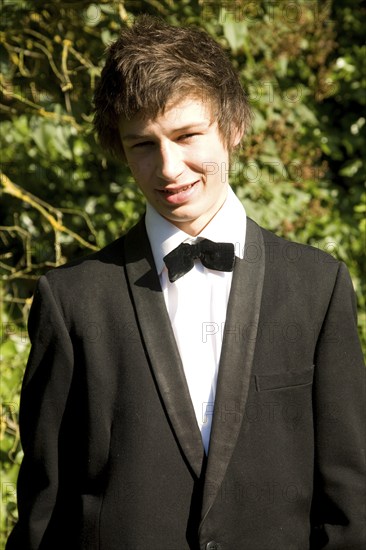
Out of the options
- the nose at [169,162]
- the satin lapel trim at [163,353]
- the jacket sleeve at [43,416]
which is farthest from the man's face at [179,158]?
the jacket sleeve at [43,416]

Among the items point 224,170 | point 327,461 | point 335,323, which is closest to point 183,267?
point 224,170

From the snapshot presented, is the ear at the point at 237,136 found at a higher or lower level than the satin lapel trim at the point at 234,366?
higher

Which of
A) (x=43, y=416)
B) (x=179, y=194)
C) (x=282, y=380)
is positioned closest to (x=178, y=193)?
(x=179, y=194)

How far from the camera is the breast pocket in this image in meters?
1.81

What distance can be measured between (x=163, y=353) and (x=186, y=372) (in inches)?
2.9

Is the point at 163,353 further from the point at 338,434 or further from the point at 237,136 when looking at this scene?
the point at 237,136

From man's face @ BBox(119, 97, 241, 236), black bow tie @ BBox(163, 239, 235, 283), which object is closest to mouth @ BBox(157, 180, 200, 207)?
man's face @ BBox(119, 97, 241, 236)

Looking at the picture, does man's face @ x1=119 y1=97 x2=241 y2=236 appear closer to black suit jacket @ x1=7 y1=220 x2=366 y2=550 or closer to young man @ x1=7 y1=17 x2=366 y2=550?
young man @ x1=7 y1=17 x2=366 y2=550

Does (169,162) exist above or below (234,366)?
above

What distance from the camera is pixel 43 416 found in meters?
1.84

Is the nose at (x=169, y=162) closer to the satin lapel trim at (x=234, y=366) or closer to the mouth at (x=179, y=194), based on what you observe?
the mouth at (x=179, y=194)

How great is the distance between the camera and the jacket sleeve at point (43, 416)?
182 centimetres

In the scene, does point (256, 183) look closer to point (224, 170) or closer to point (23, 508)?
point (224, 170)

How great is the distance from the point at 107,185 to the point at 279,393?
5.73ft
